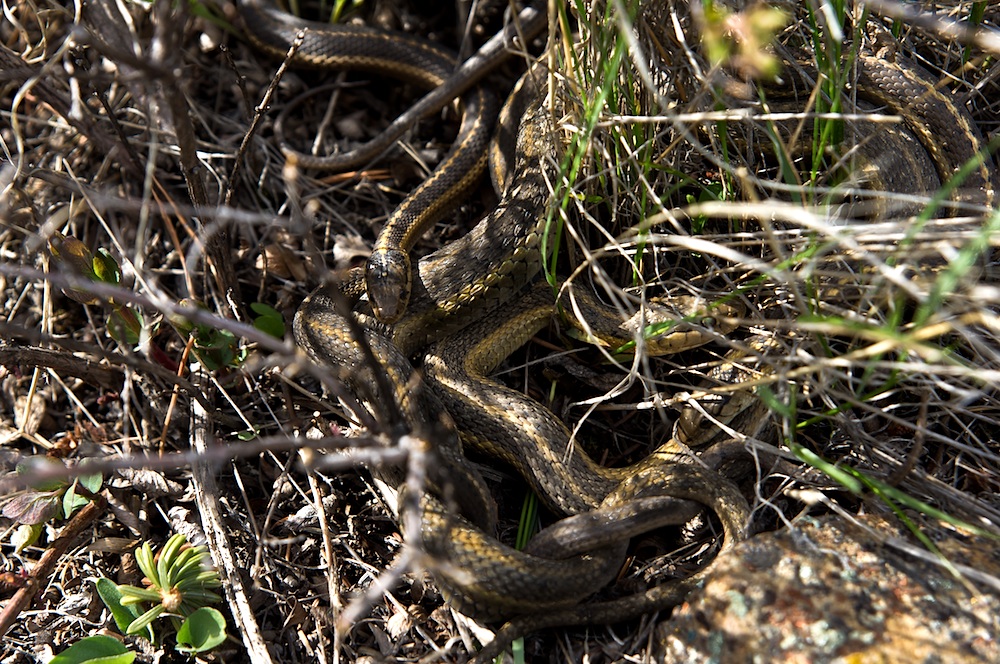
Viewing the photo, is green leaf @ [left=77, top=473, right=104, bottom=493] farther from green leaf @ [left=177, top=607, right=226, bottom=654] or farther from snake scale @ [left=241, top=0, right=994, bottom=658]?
snake scale @ [left=241, top=0, right=994, bottom=658]

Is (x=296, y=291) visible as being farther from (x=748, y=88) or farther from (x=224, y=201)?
(x=748, y=88)

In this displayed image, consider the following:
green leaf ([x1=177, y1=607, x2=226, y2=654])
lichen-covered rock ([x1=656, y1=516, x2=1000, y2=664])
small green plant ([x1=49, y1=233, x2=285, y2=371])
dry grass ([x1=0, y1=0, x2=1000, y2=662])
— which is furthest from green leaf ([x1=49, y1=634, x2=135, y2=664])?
lichen-covered rock ([x1=656, y1=516, x2=1000, y2=664])

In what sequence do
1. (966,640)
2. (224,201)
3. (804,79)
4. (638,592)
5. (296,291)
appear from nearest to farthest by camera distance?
(966,640)
(638,592)
(804,79)
(224,201)
(296,291)

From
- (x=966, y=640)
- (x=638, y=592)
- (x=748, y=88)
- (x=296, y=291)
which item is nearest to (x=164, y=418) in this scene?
(x=296, y=291)

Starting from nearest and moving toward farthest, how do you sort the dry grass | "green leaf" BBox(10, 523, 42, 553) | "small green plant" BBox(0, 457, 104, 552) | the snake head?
the dry grass → "small green plant" BBox(0, 457, 104, 552) → "green leaf" BBox(10, 523, 42, 553) → the snake head

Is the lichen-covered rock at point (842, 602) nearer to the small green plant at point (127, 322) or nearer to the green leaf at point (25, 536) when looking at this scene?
the small green plant at point (127, 322)

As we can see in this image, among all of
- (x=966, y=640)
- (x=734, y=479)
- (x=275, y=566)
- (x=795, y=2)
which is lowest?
(x=966, y=640)

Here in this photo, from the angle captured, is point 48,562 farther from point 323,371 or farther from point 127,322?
point 323,371
